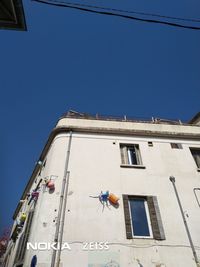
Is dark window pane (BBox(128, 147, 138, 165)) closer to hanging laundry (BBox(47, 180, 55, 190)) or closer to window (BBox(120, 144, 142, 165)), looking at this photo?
window (BBox(120, 144, 142, 165))

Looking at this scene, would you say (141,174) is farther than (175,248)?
Yes

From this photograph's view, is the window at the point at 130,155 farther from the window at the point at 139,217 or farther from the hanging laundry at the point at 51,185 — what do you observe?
the hanging laundry at the point at 51,185

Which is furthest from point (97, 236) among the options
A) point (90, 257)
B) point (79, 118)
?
point (79, 118)

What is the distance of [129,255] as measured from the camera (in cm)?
823

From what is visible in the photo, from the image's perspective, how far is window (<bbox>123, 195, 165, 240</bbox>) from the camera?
8.95m

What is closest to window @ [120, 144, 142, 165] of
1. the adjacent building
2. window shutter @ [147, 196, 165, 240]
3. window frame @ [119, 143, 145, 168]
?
window frame @ [119, 143, 145, 168]

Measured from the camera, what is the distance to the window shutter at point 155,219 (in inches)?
348

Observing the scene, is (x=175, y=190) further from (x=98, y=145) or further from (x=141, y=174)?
(x=98, y=145)

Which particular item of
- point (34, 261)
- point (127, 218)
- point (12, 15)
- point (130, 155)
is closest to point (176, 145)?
point (130, 155)

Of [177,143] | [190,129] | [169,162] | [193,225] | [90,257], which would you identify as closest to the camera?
[90,257]

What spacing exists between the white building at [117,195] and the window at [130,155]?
57 millimetres

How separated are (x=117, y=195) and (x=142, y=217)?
4.65 ft

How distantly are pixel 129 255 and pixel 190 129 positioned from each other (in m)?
9.00

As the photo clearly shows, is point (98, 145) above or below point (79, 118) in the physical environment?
below
